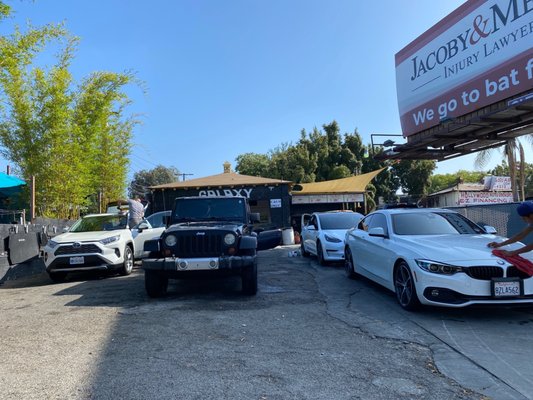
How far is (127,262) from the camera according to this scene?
10.5 metres

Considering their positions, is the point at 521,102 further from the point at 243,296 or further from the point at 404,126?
the point at 243,296

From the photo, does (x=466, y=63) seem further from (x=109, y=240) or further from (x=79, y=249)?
(x=79, y=249)

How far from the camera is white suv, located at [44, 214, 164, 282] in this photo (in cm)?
938

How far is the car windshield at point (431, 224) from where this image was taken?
22.9 ft

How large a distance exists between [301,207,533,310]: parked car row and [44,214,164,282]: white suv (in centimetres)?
527

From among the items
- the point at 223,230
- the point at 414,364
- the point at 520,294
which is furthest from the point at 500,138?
the point at 414,364

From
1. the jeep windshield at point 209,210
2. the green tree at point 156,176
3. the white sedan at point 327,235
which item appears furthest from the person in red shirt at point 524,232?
the green tree at point 156,176

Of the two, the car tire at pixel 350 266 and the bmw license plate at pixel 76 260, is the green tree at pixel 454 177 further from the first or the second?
the bmw license plate at pixel 76 260

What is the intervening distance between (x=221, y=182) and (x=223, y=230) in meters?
15.7

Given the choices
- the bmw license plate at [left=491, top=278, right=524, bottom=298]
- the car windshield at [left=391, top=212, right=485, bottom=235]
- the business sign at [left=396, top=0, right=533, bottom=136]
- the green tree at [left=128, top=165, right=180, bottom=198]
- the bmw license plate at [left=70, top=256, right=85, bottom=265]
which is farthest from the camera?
the green tree at [left=128, top=165, right=180, bottom=198]

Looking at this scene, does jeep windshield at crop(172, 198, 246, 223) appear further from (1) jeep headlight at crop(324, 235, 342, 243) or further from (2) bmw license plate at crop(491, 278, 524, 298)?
(2) bmw license plate at crop(491, 278, 524, 298)

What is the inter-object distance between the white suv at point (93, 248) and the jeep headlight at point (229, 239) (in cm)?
386

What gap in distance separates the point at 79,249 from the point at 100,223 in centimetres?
171

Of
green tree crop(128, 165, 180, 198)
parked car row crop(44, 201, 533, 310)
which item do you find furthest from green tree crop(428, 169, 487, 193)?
parked car row crop(44, 201, 533, 310)
